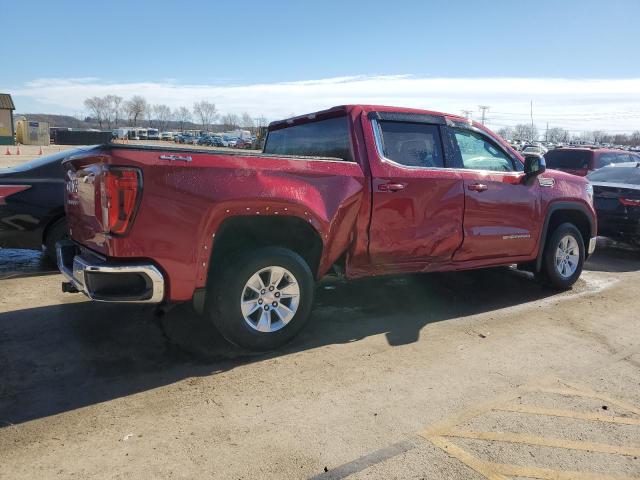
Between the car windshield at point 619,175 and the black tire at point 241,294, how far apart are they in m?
7.70

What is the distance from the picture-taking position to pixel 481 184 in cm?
536

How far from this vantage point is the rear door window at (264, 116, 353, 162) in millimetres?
4844

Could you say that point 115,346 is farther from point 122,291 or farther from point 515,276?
point 515,276

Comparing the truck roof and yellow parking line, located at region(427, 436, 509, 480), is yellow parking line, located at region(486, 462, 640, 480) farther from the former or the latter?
the truck roof

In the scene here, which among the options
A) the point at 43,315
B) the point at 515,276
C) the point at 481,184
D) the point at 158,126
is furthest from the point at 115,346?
the point at 158,126

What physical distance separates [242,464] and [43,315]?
3.17 m

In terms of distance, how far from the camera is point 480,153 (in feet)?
18.4

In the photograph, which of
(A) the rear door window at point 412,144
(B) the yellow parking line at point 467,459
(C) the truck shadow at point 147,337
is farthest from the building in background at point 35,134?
(B) the yellow parking line at point 467,459

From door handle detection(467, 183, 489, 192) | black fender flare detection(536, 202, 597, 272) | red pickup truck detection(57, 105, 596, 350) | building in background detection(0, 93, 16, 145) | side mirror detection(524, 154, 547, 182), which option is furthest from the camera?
building in background detection(0, 93, 16, 145)

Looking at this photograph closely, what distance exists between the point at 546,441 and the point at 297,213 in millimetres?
2343

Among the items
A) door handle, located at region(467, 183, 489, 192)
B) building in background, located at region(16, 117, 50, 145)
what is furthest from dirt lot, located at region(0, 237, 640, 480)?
building in background, located at region(16, 117, 50, 145)

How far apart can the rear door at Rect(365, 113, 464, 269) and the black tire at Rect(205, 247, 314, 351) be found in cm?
81

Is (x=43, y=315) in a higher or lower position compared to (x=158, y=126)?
lower

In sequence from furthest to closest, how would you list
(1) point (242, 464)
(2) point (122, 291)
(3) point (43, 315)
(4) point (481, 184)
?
(4) point (481, 184) < (3) point (43, 315) < (2) point (122, 291) < (1) point (242, 464)
